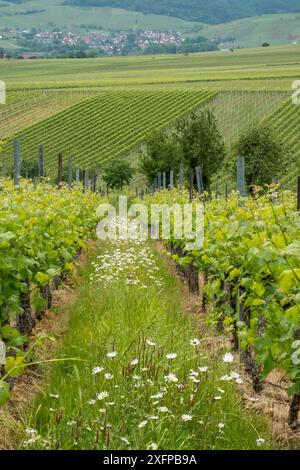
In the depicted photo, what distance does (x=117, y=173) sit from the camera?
177 feet

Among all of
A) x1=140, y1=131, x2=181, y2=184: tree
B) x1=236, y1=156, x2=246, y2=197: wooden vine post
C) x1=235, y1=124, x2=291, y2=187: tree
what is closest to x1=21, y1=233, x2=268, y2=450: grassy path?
x1=236, y1=156, x2=246, y2=197: wooden vine post

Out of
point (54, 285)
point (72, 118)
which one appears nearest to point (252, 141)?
point (72, 118)

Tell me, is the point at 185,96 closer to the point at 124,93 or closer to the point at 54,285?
the point at 124,93

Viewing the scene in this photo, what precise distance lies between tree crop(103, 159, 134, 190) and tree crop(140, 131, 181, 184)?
2759 millimetres

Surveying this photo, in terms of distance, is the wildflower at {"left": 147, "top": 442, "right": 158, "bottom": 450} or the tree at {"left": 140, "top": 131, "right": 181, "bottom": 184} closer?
the wildflower at {"left": 147, "top": 442, "right": 158, "bottom": 450}

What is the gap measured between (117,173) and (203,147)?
9.45m

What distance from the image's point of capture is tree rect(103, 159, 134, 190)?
54062mm

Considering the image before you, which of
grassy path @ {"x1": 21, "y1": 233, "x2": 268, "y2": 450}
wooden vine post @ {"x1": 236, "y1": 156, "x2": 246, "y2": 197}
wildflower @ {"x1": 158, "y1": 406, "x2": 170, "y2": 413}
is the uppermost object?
wooden vine post @ {"x1": 236, "y1": 156, "x2": 246, "y2": 197}

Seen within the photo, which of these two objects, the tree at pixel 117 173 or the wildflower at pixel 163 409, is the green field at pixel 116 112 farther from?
the wildflower at pixel 163 409

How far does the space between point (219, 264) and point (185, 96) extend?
227 feet

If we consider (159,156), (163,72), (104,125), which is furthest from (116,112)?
(163,72)

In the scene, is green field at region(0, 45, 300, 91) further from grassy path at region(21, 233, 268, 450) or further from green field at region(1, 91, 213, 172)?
grassy path at region(21, 233, 268, 450)

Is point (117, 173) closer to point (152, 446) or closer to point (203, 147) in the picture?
point (203, 147)

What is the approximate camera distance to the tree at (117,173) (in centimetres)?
5406
